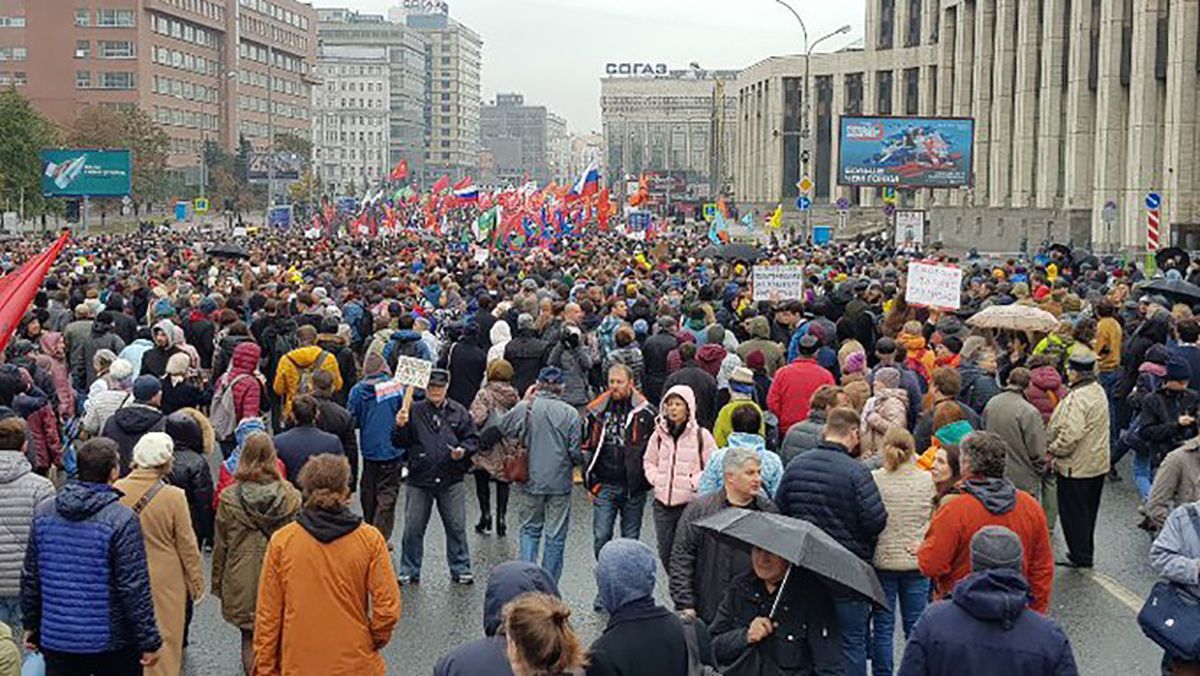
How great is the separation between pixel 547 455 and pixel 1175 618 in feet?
15.3

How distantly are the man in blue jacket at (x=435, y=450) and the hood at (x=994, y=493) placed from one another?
447cm

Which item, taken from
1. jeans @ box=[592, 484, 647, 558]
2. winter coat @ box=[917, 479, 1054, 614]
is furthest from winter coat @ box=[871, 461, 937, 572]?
jeans @ box=[592, 484, 647, 558]

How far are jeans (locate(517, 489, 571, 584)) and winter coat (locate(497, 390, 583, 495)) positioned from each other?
0.12 metres

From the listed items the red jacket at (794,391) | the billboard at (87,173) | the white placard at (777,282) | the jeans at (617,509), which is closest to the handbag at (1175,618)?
the jeans at (617,509)

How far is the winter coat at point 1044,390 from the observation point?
12289 mm

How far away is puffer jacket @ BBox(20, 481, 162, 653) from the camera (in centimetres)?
704

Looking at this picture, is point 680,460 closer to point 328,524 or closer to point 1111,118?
point 328,524

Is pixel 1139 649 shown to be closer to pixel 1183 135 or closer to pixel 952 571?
pixel 952 571

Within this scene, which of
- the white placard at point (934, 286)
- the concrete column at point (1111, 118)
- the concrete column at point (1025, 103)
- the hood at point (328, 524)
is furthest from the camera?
the concrete column at point (1025, 103)

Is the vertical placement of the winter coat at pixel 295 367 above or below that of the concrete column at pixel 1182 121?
below

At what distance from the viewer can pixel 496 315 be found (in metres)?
18.5

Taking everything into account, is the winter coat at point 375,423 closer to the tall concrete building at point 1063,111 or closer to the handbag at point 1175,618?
the handbag at point 1175,618

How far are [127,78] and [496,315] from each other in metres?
110

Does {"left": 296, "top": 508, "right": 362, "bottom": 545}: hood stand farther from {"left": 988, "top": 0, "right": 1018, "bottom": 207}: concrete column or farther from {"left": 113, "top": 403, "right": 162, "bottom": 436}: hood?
{"left": 988, "top": 0, "right": 1018, "bottom": 207}: concrete column
